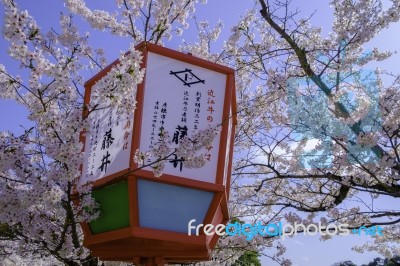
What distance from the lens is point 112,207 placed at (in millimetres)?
4398

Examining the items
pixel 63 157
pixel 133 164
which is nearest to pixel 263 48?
pixel 133 164

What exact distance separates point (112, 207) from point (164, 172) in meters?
0.71

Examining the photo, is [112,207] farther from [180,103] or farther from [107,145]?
[180,103]

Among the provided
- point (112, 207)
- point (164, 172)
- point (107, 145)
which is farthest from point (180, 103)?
point (112, 207)

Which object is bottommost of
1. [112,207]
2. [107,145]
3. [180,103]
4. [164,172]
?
[112,207]

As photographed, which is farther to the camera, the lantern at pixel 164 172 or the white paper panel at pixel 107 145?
the white paper panel at pixel 107 145

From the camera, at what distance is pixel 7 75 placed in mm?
3631

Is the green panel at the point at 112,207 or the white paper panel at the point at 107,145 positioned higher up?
the white paper panel at the point at 107,145

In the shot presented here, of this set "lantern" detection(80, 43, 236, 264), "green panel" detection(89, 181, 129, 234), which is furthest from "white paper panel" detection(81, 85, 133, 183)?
"green panel" detection(89, 181, 129, 234)

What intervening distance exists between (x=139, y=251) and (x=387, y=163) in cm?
288

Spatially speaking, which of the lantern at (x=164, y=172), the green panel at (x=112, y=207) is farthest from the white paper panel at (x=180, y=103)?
the green panel at (x=112, y=207)

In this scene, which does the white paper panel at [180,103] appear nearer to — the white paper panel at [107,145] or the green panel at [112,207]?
the white paper panel at [107,145]

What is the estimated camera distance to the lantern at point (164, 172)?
4.11m

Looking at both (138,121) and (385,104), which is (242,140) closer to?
(385,104)
